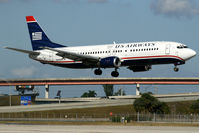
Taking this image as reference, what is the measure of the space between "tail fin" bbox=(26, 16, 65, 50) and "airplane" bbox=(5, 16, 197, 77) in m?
1.68

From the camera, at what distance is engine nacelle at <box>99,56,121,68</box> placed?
3068 inches

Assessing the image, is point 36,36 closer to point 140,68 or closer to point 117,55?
point 117,55

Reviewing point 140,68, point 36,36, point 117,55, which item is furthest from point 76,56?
point 36,36

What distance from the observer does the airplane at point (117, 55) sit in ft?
247

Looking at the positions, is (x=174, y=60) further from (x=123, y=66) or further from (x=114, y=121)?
(x=114, y=121)

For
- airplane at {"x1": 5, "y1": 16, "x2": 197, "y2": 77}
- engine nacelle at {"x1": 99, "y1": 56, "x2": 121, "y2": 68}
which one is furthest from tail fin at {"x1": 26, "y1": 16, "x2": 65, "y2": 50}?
engine nacelle at {"x1": 99, "y1": 56, "x2": 121, "y2": 68}

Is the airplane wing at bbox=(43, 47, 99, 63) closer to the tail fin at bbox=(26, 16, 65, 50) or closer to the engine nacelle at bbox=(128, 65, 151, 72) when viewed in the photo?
the engine nacelle at bbox=(128, 65, 151, 72)

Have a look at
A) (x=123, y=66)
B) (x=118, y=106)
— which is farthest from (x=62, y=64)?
(x=118, y=106)

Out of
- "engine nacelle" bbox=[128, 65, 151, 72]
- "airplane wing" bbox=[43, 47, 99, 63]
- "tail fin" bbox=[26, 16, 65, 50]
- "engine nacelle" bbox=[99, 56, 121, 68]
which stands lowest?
"engine nacelle" bbox=[128, 65, 151, 72]

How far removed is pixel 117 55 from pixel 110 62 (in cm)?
200

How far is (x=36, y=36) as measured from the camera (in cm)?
9694

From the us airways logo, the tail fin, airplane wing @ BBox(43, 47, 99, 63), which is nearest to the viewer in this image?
airplane wing @ BBox(43, 47, 99, 63)

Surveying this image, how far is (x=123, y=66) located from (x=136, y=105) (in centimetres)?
5353

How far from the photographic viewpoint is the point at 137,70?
82.9 m
